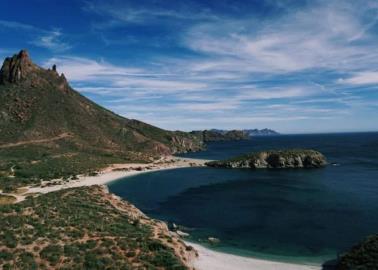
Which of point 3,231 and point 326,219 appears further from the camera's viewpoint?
point 326,219

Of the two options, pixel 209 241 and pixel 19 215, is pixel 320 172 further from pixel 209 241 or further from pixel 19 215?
pixel 19 215

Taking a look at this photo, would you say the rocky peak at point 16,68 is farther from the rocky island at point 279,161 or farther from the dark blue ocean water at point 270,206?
the rocky island at point 279,161

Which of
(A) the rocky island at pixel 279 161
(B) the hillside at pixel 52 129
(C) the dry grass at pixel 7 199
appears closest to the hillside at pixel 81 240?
(C) the dry grass at pixel 7 199

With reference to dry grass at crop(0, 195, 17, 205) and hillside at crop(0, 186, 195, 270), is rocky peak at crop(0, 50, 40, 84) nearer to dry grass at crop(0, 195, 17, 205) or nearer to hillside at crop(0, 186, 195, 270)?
dry grass at crop(0, 195, 17, 205)

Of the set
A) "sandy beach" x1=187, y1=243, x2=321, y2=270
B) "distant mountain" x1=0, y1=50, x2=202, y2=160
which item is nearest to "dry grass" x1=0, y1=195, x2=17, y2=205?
"sandy beach" x1=187, y1=243, x2=321, y2=270

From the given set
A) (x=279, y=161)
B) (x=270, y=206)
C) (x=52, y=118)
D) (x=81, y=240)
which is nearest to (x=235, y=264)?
(x=81, y=240)

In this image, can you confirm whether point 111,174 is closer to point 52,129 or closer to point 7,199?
point 52,129

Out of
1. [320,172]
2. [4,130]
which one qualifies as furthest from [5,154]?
[320,172]
